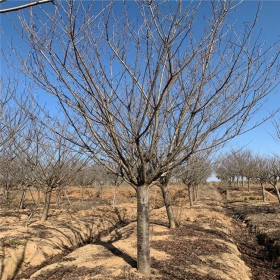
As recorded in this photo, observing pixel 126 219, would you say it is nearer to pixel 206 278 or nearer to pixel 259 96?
pixel 206 278

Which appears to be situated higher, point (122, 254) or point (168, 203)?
point (168, 203)

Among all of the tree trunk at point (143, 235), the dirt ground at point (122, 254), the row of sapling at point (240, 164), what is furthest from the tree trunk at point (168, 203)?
the row of sapling at point (240, 164)

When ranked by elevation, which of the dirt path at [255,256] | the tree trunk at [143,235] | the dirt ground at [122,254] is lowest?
the dirt path at [255,256]

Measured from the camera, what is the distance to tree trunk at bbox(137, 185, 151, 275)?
531 centimetres

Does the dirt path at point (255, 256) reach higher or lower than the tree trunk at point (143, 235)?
lower

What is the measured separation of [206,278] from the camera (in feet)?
18.0

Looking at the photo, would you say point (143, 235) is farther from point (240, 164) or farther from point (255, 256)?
point (240, 164)

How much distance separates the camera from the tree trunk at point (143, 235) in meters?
5.31

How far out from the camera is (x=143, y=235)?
533cm

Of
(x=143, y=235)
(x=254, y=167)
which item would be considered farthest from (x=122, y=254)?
(x=254, y=167)

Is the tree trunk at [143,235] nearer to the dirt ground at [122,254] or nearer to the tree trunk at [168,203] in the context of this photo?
the dirt ground at [122,254]

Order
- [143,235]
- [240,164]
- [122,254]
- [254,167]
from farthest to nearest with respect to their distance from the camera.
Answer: [240,164] < [254,167] < [122,254] < [143,235]

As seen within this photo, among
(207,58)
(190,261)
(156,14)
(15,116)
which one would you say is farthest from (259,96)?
(15,116)

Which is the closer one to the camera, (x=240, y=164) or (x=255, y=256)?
(x=255, y=256)
